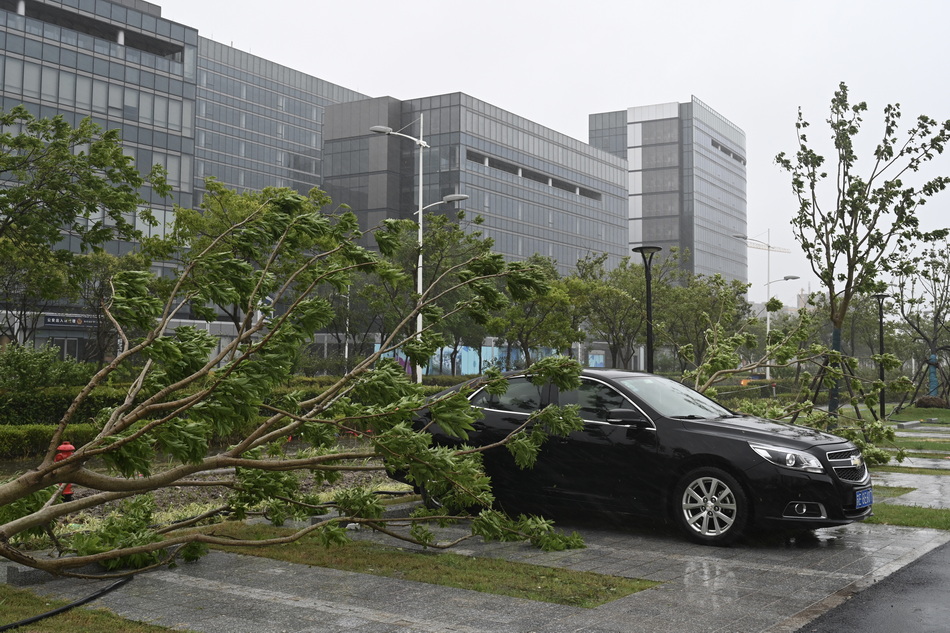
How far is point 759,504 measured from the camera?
7.87 meters

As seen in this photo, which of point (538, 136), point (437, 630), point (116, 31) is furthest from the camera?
point (538, 136)

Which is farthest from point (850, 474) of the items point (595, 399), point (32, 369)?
point (32, 369)

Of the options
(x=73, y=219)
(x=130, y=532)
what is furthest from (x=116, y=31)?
(x=130, y=532)

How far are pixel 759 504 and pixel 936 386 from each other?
38946 millimetres

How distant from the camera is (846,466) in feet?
26.5

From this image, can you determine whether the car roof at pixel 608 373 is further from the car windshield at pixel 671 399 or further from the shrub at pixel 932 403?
the shrub at pixel 932 403

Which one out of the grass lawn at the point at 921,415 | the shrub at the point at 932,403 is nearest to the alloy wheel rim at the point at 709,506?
the grass lawn at the point at 921,415

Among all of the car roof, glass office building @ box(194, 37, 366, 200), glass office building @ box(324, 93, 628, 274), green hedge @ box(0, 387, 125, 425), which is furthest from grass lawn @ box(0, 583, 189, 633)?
glass office building @ box(194, 37, 366, 200)

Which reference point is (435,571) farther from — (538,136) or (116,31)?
(538,136)

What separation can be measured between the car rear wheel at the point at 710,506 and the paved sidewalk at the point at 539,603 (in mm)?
153

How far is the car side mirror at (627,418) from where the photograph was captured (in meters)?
8.49

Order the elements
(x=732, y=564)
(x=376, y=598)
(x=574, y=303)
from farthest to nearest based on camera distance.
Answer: (x=574, y=303) < (x=732, y=564) < (x=376, y=598)

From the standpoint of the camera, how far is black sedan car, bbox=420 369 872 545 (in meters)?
7.86

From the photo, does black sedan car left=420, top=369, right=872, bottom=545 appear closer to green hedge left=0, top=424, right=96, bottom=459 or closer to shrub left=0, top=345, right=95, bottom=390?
green hedge left=0, top=424, right=96, bottom=459
